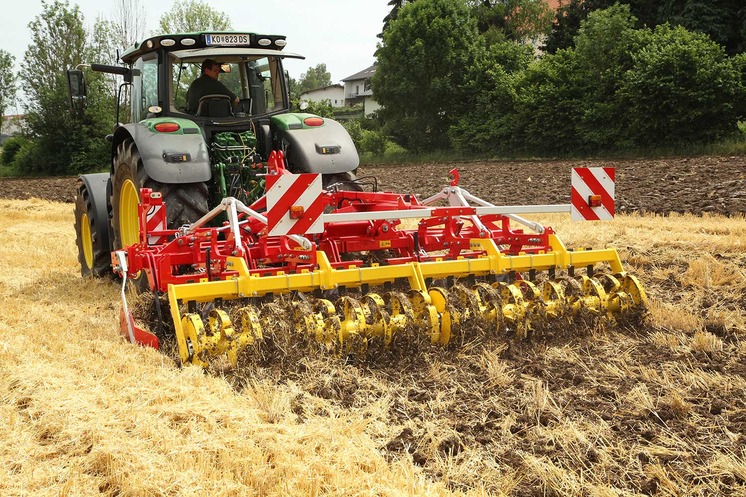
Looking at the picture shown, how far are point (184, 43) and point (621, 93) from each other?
2105 cm

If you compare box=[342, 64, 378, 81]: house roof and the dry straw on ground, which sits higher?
box=[342, 64, 378, 81]: house roof

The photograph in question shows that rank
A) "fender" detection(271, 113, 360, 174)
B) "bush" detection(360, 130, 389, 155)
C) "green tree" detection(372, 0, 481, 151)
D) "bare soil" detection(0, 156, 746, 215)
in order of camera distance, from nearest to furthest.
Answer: "fender" detection(271, 113, 360, 174)
"bare soil" detection(0, 156, 746, 215)
"green tree" detection(372, 0, 481, 151)
"bush" detection(360, 130, 389, 155)

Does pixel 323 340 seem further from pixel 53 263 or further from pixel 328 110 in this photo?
pixel 328 110

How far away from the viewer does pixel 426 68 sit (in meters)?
34.4

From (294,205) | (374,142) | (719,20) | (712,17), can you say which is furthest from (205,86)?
(374,142)

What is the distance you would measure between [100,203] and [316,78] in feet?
355

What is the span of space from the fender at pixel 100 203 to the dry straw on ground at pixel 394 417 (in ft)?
A: 6.20

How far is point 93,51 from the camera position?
38312 mm

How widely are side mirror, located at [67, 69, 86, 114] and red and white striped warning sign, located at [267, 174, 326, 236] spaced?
2.81m

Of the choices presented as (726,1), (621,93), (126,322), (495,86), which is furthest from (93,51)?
(126,322)

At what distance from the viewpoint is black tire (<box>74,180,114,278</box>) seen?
706 cm

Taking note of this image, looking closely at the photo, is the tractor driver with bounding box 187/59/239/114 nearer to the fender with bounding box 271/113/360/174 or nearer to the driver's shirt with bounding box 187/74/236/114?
the driver's shirt with bounding box 187/74/236/114

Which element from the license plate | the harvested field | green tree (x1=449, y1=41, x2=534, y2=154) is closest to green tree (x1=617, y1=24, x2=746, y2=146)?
green tree (x1=449, y1=41, x2=534, y2=154)

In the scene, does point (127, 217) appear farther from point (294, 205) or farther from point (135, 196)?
point (294, 205)
